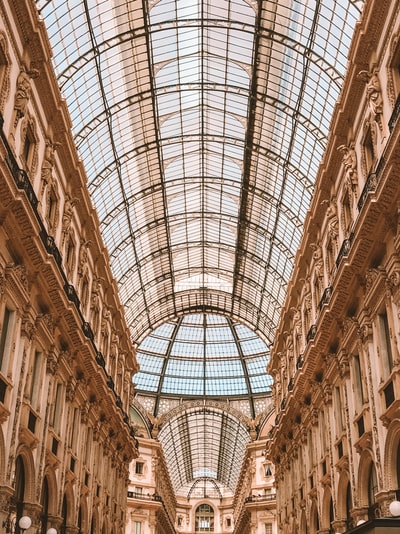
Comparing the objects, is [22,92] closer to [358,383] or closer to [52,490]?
[52,490]

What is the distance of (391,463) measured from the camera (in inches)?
904

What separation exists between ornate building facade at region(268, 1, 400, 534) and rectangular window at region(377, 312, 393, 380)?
4 cm

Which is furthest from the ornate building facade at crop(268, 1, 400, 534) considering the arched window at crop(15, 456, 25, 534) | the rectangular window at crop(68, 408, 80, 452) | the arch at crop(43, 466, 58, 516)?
the arched window at crop(15, 456, 25, 534)

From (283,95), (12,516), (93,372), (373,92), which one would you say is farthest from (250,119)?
(12,516)

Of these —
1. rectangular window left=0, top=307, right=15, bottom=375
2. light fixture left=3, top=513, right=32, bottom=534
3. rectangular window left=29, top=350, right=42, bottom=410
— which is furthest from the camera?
rectangular window left=29, top=350, right=42, bottom=410

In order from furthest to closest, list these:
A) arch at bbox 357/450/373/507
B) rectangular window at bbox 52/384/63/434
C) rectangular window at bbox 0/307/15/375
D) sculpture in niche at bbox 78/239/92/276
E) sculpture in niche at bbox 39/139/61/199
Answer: sculpture in niche at bbox 78/239/92/276 < rectangular window at bbox 52/384/63/434 < sculpture in niche at bbox 39/139/61/199 < arch at bbox 357/450/373/507 < rectangular window at bbox 0/307/15/375

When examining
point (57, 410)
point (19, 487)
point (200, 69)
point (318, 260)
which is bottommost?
point (19, 487)

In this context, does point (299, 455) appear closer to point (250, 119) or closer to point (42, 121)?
point (250, 119)

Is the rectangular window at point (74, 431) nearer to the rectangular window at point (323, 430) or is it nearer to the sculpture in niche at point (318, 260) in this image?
the rectangular window at point (323, 430)

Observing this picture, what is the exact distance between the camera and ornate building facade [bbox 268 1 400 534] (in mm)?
22578

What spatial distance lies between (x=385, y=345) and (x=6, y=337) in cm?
1334

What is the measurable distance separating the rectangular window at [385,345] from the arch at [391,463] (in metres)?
2.06

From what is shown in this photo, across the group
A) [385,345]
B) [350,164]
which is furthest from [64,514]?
[350,164]

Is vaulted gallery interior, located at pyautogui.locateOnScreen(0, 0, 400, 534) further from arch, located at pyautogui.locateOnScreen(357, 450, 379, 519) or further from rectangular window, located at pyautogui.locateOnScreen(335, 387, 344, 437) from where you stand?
rectangular window, located at pyautogui.locateOnScreen(335, 387, 344, 437)
